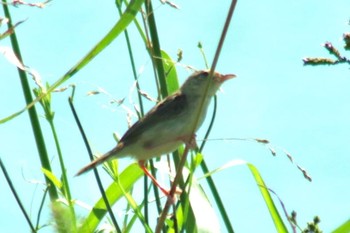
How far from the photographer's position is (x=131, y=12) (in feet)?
7.61

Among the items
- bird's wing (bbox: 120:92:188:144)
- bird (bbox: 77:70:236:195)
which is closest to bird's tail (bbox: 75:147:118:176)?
bird (bbox: 77:70:236:195)

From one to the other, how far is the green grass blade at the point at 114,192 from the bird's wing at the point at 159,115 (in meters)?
0.54

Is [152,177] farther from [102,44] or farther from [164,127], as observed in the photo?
[164,127]

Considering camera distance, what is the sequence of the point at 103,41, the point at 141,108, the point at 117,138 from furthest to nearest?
1. the point at 117,138
2. the point at 141,108
3. the point at 103,41

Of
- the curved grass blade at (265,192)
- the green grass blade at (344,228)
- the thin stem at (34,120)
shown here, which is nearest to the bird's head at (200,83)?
the curved grass blade at (265,192)

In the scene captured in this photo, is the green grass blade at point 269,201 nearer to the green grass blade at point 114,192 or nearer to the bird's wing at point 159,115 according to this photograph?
the green grass blade at point 114,192

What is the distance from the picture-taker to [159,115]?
→ 3.77 meters

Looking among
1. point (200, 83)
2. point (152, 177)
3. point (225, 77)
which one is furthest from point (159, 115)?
point (152, 177)

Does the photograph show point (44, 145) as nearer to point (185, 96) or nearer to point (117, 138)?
point (117, 138)

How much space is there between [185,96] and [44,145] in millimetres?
1449

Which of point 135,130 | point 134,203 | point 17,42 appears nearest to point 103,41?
point 17,42

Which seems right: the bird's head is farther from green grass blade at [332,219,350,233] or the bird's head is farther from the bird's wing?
green grass blade at [332,219,350,233]

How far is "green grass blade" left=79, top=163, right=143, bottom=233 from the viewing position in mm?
2818

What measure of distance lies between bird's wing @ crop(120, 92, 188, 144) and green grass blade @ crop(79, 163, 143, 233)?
1.78 ft
